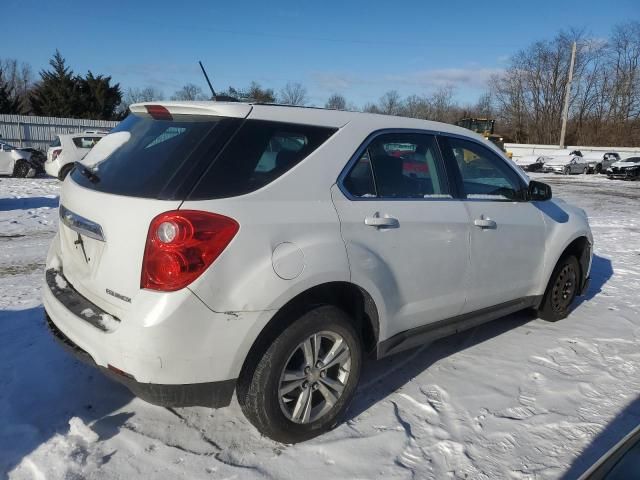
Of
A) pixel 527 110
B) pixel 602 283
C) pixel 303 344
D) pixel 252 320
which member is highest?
pixel 527 110

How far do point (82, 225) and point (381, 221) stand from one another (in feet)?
5.39

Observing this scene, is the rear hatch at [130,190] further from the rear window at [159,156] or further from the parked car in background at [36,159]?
the parked car in background at [36,159]

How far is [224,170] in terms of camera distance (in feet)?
8.14

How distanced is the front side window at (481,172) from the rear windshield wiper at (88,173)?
90.8 inches

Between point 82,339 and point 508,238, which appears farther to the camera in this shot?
point 508,238

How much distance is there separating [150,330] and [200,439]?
0.92 m

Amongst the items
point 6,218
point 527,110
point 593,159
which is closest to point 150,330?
point 6,218

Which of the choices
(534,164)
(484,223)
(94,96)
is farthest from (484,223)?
(94,96)

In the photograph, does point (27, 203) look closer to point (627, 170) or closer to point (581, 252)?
point (581, 252)

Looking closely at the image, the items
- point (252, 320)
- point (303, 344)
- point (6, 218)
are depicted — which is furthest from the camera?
point (6, 218)

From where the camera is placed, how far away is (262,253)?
A: 2.43 meters

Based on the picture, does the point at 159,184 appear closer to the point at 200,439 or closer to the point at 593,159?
the point at 200,439

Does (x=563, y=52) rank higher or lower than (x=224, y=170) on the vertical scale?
higher

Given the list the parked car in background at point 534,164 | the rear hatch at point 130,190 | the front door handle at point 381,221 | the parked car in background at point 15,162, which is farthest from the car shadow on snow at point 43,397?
the parked car in background at point 534,164
